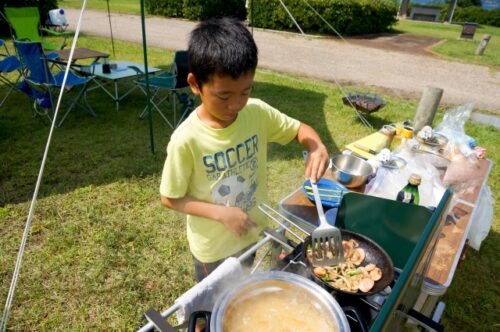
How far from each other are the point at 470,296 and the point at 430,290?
1657 millimetres

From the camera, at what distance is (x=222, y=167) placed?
4.65 feet

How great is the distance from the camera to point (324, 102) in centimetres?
628

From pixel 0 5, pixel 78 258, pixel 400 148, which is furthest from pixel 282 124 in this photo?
pixel 0 5

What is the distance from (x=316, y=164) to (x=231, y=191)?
1.33ft

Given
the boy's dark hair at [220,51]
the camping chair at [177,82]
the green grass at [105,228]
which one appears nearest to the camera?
the boy's dark hair at [220,51]

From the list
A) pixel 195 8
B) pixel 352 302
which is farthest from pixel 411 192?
pixel 195 8

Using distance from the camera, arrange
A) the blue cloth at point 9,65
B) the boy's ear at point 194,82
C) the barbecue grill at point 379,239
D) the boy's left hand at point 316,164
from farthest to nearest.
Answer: the blue cloth at point 9,65 < the boy's left hand at point 316,164 < the boy's ear at point 194,82 < the barbecue grill at point 379,239

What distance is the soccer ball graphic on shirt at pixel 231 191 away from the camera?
1.45 m

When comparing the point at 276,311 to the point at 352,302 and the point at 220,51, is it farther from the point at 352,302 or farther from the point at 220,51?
the point at 220,51

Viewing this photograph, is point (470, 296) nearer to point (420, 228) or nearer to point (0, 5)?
point (420, 228)

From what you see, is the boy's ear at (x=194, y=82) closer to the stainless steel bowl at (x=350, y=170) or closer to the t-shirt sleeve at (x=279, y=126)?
the t-shirt sleeve at (x=279, y=126)

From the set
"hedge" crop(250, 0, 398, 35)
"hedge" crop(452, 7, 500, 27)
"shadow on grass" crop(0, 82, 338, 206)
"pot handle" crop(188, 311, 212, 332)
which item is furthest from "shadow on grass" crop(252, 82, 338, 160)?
"hedge" crop(452, 7, 500, 27)

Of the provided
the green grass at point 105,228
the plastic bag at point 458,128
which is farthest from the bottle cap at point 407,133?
the green grass at point 105,228

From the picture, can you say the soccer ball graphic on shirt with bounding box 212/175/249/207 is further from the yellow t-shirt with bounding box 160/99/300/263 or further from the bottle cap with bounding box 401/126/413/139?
the bottle cap with bounding box 401/126/413/139
